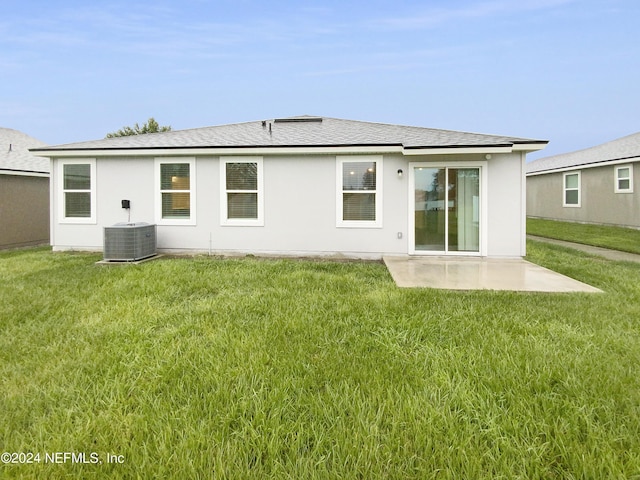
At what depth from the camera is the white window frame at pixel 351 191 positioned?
27.8 feet

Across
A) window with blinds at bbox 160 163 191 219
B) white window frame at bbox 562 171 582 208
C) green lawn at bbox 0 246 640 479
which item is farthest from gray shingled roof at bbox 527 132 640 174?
window with blinds at bbox 160 163 191 219

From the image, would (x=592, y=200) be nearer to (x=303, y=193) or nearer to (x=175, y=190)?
(x=303, y=193)

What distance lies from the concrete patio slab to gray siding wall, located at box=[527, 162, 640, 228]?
38.0 ft

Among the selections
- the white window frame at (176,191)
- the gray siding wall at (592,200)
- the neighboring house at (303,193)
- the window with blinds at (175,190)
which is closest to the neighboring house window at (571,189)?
the gray siding wall at (592,200)

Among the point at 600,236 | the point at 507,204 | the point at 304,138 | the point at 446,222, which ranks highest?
the point at 304,138

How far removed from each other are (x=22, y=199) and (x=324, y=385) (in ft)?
46.6

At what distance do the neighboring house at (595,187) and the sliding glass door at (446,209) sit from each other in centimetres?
1155

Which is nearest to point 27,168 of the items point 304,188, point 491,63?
point 304,188

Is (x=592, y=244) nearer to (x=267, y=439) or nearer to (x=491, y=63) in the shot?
(x=267, y=439)

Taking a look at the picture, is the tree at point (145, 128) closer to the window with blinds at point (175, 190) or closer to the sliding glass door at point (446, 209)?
the window with blinds at point (175, 190)

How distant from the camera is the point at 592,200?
16703mm

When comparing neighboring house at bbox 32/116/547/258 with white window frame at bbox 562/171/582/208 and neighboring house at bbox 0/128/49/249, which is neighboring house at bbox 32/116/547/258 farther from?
white window frame at bbox 562/171/582/208

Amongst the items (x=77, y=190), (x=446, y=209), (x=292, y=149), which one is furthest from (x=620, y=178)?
(x=77, y=190)

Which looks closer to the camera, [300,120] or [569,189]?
[300,120]
